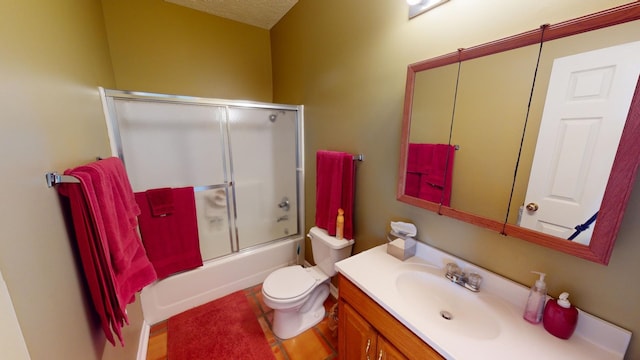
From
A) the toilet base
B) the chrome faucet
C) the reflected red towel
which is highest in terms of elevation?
the reflected red towel

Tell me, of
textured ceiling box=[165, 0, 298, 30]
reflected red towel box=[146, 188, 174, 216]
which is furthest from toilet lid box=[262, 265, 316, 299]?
textured ceiling box=[165, 0, 298, 30]

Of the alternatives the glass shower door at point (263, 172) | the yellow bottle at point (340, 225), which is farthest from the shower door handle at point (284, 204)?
the yellow bottle at point (340, 225)

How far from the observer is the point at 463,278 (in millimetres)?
1066

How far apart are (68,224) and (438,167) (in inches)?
59.7

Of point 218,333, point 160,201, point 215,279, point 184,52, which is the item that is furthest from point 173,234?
point 184,52

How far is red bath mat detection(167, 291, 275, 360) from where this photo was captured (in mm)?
1557

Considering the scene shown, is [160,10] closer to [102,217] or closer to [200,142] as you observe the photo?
[200,142]

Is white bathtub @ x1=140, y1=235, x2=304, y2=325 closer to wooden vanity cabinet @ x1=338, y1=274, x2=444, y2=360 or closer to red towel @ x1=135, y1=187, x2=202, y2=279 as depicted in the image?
red towel @ x1=135, y1=187, x2=202, y2=279

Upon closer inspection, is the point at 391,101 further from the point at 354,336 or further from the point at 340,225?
the point at 354,336

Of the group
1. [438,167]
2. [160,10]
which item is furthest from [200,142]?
[438,167]

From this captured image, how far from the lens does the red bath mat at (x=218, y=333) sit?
1.56 metres

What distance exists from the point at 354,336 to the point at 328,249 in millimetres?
672

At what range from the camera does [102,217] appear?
77 cm

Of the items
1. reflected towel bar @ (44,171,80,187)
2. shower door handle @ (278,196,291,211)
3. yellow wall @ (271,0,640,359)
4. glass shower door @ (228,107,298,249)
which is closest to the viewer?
reflected towel bar @ (44,171,80,187)
